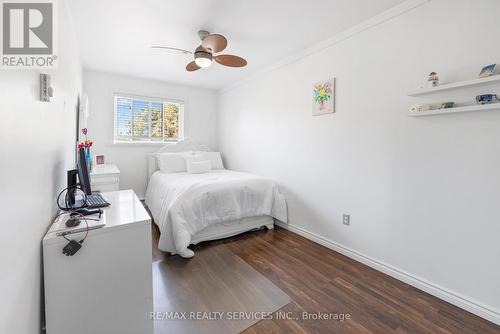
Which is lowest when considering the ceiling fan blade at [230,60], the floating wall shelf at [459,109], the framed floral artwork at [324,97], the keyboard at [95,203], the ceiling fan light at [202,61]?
the keyboard at [95,203]

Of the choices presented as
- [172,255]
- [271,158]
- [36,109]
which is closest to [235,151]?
[271,158]

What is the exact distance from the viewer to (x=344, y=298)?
1798 millimetres

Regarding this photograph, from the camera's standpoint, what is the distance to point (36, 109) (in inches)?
43.4

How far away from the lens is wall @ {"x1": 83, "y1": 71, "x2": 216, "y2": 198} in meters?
3.88

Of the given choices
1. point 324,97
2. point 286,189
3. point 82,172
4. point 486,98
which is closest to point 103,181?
point 82,172

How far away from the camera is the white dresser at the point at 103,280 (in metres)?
1.14

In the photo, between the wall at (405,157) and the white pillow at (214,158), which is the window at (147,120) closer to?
the white pillow at (214,158)

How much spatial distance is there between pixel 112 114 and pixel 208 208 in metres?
2.72

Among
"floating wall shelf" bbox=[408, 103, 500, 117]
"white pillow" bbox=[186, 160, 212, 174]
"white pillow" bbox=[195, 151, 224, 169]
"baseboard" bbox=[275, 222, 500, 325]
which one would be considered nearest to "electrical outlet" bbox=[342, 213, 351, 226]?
"baseboard" bbox=[275, 222, 500, 325]

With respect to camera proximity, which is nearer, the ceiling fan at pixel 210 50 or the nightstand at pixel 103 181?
the ceiling fan at pixel 210 50

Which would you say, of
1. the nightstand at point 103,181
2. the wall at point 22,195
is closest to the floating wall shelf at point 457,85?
the wall at point 22,195

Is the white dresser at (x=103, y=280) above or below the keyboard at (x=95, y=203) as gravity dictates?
below

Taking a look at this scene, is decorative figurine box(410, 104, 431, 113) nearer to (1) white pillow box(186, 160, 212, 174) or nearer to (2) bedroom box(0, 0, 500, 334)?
(2) bedroom box(0, 0, 500, 334)

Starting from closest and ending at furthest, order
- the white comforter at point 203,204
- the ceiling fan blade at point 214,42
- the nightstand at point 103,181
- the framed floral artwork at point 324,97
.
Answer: the ceiling fan blade at point 214,42, the white comforter at point 203,204, the framed floral artwork at point 324,97, the nightstand at point 103,181
